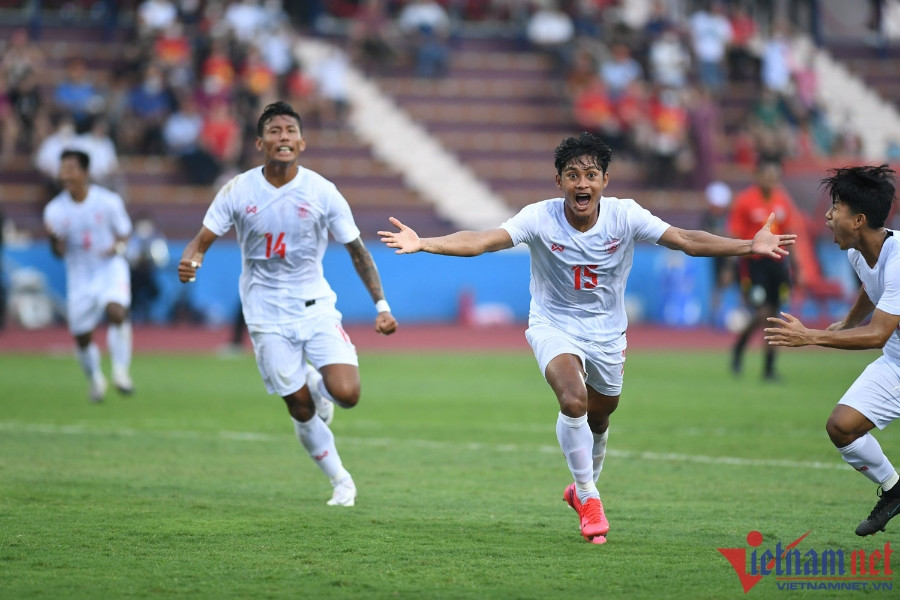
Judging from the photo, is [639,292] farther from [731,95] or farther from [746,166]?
[731,95]

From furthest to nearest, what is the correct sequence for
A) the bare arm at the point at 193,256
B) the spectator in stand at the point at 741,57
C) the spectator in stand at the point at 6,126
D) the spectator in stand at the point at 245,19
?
1. the spectator in stand at the point at 741,57
2. the spectator in stand at the point at 245,19
3. the spectator in stand at the point at 6,126
4. the bare arm at the point at 193,256

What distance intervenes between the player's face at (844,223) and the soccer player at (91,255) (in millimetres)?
9189

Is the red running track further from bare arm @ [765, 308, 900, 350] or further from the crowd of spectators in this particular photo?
bare arm @ [765, 308, 900, 350]

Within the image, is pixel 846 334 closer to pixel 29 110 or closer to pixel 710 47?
pixel 29 110

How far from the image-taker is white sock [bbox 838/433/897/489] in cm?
763

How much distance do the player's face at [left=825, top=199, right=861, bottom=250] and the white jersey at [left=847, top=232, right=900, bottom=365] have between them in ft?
0.60

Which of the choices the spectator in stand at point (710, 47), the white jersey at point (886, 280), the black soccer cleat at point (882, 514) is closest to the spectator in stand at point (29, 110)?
the spectator in stand at point (710, 47)

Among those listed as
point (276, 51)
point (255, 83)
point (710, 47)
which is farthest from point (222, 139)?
point (710, 47)

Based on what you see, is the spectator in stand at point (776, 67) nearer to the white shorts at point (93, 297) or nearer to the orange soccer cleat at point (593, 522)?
the white shorts at point (93, 297)

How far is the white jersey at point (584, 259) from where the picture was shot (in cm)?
813

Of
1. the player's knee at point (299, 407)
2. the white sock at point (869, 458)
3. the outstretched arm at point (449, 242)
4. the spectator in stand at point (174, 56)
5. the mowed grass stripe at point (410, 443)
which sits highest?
the spectator in stand at point (174, 56)

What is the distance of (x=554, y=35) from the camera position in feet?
107

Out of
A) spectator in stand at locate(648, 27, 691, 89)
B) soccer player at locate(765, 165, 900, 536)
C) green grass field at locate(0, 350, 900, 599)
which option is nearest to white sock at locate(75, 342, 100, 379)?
green grass field at locate(0, 350, 900, 599)

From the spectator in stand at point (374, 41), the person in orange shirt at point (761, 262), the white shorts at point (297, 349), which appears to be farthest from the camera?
the spectator in stand at point (374, 41)
